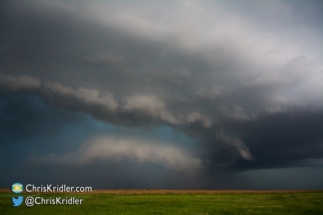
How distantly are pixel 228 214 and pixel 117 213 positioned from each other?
17114 mm

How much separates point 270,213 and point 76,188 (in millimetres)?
42444

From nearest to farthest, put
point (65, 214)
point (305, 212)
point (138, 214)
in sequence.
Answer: point (65, 214)
point (138, 214)
point (305, 212)

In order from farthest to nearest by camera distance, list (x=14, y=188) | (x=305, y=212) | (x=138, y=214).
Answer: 1. (x=14, y=188)
2. (x=305, y=212)
3. (x=138, y=214)

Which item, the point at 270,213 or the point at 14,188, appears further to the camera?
the point at 14,188

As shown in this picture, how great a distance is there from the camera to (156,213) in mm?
39531

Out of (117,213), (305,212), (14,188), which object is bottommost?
(305,212)

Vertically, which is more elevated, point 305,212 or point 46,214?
point 46,214

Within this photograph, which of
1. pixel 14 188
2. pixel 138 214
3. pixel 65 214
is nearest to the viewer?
pixel 65 214

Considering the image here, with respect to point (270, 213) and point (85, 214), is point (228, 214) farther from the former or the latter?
point (85, 214)

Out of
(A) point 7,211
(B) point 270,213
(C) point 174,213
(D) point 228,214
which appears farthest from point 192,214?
(A) point 7,211

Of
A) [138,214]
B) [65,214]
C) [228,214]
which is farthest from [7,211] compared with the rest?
[228,214]

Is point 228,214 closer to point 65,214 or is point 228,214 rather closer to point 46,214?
point 65,214

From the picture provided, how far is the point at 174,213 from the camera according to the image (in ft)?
128

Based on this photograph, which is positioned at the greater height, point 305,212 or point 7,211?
point 7,211
